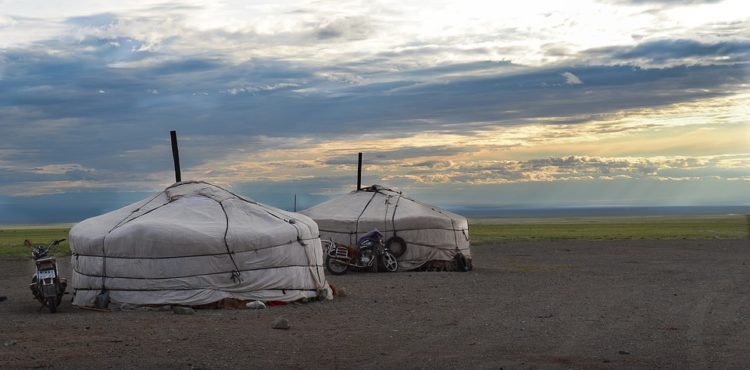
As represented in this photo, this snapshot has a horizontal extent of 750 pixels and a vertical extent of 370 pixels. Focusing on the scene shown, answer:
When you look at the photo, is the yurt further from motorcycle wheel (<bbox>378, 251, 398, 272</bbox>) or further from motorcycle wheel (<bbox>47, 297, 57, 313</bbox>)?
motorcycle wheel (<bbox>378, 251, 398, 272</bbox>)

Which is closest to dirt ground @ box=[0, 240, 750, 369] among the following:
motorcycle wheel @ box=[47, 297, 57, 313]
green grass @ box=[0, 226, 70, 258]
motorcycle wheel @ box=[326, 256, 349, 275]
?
motorcycle wheel @ box=[47, 297, 57, 313]

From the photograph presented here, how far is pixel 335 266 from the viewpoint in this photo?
20.7 metres

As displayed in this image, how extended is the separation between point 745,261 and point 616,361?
1771cm

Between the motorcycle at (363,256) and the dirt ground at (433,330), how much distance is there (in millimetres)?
1515

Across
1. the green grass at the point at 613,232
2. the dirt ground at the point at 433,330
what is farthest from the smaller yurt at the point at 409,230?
the green grass at the point at 613,232

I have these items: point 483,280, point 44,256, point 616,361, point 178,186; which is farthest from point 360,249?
point 616,361

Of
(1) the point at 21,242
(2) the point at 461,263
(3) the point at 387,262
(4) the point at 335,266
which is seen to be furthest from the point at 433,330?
(1) the point at 21,242

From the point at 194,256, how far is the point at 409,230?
29.2 feet

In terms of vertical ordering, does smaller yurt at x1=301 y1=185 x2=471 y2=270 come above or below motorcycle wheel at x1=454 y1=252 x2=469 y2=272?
above

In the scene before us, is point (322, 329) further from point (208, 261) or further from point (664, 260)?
point (664, 260)

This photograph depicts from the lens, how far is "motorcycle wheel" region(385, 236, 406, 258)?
21672 mm

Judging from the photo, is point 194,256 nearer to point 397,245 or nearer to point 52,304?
point 52,304

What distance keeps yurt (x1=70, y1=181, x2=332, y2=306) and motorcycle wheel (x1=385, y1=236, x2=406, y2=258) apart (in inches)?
265

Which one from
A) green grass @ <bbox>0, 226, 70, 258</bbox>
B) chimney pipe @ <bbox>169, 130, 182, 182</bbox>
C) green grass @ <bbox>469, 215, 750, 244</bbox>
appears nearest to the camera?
chimney pipe @ <bbox>169, 130, 182, 182</bbox>
